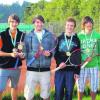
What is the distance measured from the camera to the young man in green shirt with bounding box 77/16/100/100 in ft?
27.0

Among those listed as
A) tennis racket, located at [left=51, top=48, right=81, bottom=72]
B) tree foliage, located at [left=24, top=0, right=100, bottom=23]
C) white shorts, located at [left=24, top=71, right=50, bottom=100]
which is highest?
tree foliage, located at [left=24, top=0, right=100, bottom=23]

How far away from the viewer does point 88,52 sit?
827 centimetres

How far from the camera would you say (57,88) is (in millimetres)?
7984

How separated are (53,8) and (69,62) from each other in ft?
140

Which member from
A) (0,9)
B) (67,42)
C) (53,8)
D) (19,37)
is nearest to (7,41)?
(19,37)

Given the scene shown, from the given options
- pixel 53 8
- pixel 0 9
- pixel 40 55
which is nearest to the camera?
pixel 40 55

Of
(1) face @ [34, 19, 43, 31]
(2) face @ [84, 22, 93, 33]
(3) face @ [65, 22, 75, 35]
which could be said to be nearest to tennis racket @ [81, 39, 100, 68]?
(2) face @ [84, 22, 93, 33]

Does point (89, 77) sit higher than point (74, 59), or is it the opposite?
point (74, 59)

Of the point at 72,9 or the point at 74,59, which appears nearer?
the point at 74,59

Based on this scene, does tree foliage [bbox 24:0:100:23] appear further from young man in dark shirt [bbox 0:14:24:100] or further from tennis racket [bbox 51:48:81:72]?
young man in dark shirt [bbox 0:14:24:100]

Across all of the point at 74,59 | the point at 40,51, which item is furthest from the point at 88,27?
the point at 40,51

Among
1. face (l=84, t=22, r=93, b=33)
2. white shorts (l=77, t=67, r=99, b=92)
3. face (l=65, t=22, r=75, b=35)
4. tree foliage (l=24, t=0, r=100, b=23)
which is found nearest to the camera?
face (l=65, t=22, r=75, b=35)

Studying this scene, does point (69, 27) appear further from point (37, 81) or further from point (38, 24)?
point (37, 81)

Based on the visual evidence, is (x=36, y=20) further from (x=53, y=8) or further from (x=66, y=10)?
(x=53, y=8)
